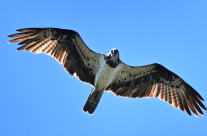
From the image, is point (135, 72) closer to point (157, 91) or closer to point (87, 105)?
point (157, 91)

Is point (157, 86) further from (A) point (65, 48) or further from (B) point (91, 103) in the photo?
(A) point (65, 48)

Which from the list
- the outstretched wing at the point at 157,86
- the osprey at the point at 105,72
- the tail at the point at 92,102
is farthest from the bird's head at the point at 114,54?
the tail at the point at 92,102

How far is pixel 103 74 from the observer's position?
1163 centimetres

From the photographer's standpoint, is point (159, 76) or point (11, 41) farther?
point (159, 76)

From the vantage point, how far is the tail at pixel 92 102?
1148cm

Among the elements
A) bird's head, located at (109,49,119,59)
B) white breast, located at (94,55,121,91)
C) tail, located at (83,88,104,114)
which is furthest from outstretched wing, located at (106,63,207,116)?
bird's head, located at (109,49,119,59)

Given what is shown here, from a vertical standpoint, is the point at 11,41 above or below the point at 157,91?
above

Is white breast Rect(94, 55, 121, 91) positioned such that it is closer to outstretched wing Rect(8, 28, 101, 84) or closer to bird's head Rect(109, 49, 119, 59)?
outstretched wing Rect(8, 28, 101, 84)

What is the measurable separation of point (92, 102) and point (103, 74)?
1.04 meters

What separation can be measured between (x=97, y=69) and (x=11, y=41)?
3.10 m

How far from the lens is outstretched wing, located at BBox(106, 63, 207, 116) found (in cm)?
1235

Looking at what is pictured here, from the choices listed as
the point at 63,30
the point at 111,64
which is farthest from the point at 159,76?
the point at 63,30

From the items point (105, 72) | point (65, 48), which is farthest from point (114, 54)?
point (65, 48)

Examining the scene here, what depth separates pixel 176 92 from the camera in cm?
1277
